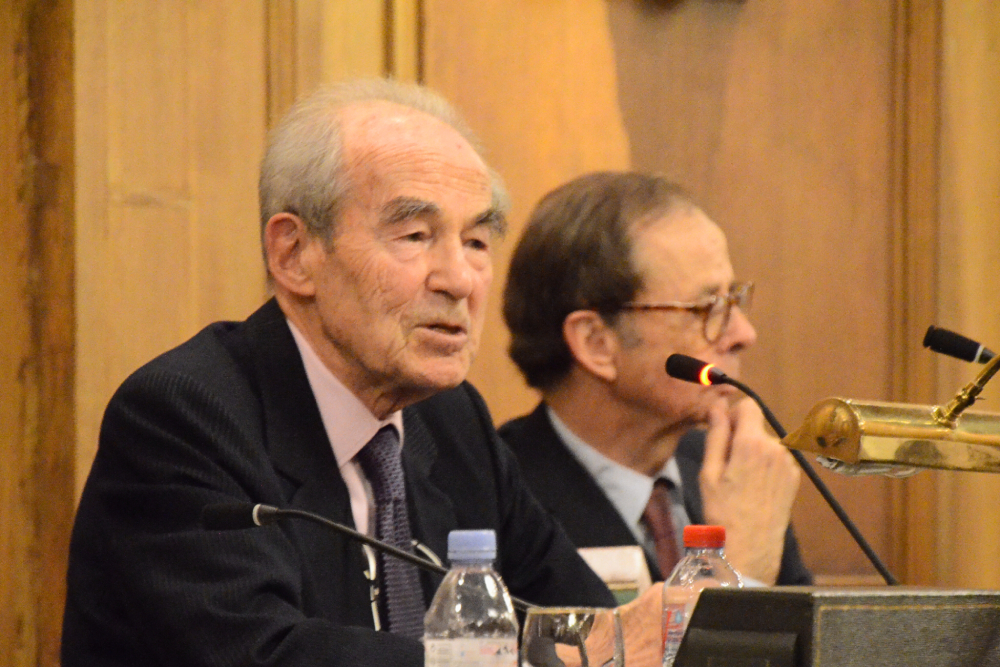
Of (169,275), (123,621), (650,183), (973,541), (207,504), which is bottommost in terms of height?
(973,541)

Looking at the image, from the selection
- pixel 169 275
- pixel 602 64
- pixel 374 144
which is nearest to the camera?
pixel 374 144

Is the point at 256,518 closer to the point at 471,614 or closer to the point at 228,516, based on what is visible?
the point at 228,516

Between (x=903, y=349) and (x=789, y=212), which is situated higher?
(x=789, y=212)

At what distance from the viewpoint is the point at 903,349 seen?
119 inches

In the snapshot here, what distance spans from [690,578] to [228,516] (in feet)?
1.86

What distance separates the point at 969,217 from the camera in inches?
119

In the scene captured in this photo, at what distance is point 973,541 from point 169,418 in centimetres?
210

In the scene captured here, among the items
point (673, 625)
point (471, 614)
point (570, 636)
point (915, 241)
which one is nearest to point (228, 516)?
point (471, 614)

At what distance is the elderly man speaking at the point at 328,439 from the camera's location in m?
1.45

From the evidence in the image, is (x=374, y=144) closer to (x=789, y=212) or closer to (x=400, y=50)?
(x=400, y=50)

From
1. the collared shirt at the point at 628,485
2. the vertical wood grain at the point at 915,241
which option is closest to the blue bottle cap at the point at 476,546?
the collared shirt at the point at 628,485

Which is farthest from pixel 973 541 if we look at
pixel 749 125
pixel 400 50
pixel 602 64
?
pixel 400 50

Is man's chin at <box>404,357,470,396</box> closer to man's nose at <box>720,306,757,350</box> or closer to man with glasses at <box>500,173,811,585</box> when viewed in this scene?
man with glasses at <box>500,173,811,585</box>

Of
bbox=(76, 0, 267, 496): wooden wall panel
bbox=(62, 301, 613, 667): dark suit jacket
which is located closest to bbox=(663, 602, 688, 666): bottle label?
bbox=(62, 301, 613, 667): dark suit jacket
